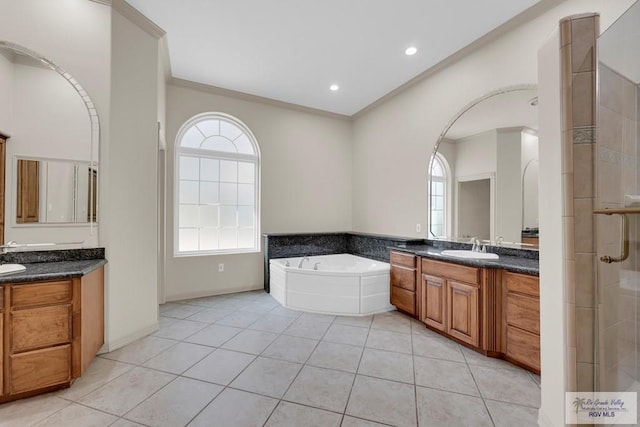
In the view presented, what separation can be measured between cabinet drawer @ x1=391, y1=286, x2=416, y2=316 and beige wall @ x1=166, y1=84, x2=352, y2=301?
73.8 inches

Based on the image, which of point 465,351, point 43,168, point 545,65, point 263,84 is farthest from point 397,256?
point 43,168

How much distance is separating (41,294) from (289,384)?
5.81 feet

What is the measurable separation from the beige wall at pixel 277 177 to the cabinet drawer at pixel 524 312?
3.08 meters

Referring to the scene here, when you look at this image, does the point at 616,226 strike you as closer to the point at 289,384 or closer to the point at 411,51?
the point at 289,384

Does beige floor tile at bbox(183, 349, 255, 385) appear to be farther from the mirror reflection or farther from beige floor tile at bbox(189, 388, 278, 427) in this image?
the mirror reflection

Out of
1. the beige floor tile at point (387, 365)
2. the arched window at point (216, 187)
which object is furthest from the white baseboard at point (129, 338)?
the beige floor tile at point (387, 365)

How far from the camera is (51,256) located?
220 centimetres

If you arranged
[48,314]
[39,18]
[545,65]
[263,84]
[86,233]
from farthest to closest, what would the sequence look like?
[263,84] < [86,233] < [39,18] < [48,314] < [545,65]

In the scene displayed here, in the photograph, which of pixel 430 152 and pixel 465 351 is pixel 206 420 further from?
pixel 430 152

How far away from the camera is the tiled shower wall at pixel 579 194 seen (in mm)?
1303

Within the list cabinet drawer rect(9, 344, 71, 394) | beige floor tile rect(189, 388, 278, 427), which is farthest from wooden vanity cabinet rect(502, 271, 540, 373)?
cabinet drawer rect(9, 344, 71, 394)

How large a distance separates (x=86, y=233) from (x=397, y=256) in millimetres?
3172

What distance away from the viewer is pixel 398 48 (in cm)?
295

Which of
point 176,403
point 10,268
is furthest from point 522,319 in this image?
point 10,268
